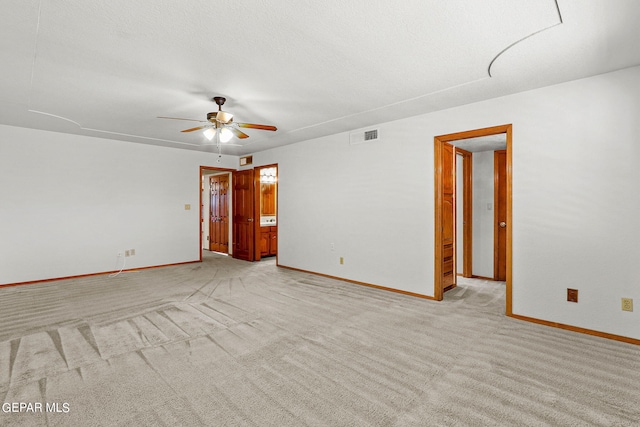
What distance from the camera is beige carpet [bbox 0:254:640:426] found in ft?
6.25

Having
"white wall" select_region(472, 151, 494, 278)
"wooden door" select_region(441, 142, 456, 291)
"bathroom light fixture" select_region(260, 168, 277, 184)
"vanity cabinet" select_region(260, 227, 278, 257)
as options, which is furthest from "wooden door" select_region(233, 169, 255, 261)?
"white wall" select_region(472, 151, 494, 278)

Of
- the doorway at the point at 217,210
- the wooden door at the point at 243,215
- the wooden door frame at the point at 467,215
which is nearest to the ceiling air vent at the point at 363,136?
the wooden door frame at the point at 467,215

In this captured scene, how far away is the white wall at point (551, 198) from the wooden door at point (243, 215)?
3318 mm

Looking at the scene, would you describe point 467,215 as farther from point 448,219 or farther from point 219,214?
point 219,214

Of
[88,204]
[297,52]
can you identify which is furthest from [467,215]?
[88,204]

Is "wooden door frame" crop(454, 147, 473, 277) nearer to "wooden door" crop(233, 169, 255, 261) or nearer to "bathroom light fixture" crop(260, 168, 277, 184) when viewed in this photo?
"wooden door" crop(233, 169, 255, 261)

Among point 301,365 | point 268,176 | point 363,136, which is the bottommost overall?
point 301,365

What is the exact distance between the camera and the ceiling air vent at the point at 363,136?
193 inches

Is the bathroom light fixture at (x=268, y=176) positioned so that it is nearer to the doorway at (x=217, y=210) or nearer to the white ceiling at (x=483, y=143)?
the doorway at (x=217, y=210)

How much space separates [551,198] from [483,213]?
246 cm

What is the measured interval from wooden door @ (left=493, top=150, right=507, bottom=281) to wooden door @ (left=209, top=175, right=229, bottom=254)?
6.38 metres

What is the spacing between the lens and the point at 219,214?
8.95 metres

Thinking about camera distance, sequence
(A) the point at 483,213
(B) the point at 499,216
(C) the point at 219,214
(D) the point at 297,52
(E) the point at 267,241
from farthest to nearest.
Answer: (C) the point at 219,214, (E) the point at 267,241, (A) the point at 483,213, (B) the point at 499,216, (D) the point at 297,52

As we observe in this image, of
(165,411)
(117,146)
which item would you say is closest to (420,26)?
(165,411)
